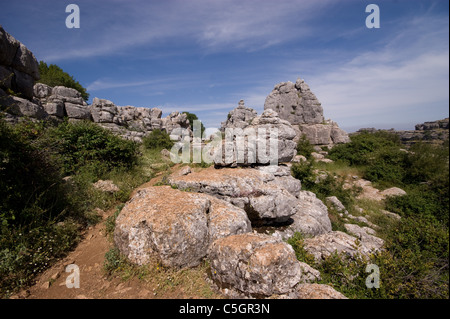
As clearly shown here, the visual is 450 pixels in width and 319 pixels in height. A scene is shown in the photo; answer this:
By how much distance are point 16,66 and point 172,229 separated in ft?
48.0

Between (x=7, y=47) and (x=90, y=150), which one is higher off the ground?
(x=7, y=47)

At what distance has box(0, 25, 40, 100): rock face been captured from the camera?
30.6 ft

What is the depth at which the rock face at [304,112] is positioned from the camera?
31.3 meters

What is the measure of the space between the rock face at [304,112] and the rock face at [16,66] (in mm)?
32493

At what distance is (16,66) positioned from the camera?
10.2 m

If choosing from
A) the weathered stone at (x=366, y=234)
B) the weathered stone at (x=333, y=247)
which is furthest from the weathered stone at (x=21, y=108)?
the weathered stone at (x=366, y=234)

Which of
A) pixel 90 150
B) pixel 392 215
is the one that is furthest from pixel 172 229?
pixel 392 215

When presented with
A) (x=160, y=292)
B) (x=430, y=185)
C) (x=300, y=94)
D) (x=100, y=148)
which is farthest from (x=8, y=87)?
(x=300, y=94)

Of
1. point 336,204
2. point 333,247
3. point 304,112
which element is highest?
point 304,112

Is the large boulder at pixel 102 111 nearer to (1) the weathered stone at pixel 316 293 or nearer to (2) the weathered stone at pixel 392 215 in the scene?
(1) the weathered stone at pixel 316 293

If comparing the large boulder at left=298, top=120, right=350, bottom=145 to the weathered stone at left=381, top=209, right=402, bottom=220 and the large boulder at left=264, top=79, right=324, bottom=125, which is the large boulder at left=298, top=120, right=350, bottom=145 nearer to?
the large boulder at left=264, top=79, right=324, bottom=125

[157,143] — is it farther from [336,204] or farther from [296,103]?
[296,103]

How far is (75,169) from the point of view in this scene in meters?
9.21
